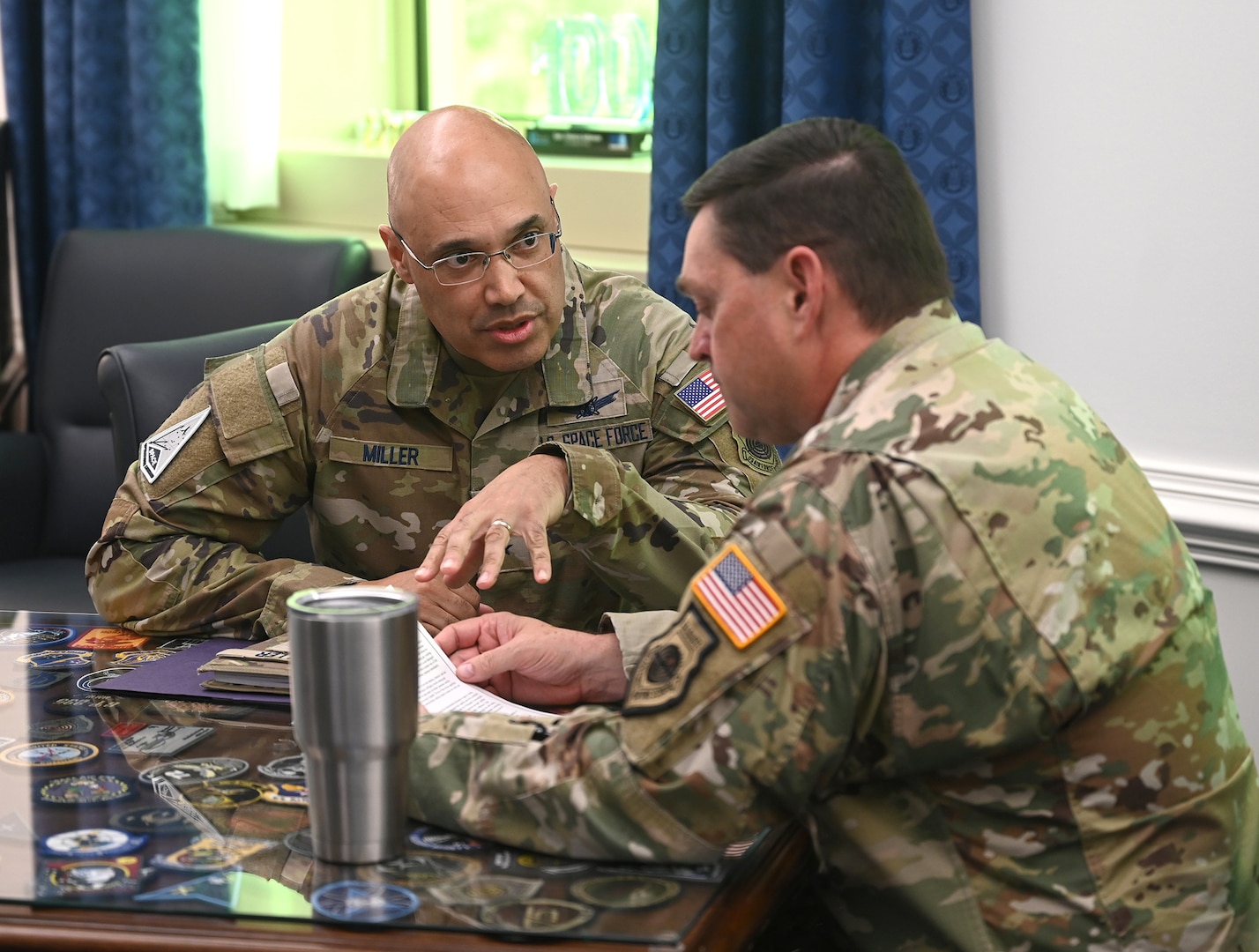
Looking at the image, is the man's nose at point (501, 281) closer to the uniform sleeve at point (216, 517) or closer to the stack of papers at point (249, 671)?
the uniform sleeve at point (216, 517)

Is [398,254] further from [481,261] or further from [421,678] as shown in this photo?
[421,678]

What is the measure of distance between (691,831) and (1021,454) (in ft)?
1.34

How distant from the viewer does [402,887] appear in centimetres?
111

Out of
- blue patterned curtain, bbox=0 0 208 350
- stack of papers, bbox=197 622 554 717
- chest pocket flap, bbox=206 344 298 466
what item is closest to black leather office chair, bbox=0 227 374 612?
blue patterned curtain, bbox=0 0 208 350

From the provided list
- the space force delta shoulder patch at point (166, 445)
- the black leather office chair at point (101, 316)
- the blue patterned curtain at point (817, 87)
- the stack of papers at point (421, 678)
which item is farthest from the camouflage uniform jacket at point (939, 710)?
the black leather office chair at point (101, 316)

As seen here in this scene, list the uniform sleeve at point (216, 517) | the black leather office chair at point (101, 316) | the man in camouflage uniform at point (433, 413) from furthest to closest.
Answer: the black leather office chair at point (101, 316)
the man in camouflage uniform at point (433, 413)
the uniform sleeve at point (216, 517)

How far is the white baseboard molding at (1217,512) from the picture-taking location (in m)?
2.22

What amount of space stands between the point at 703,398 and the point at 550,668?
2.16 ft

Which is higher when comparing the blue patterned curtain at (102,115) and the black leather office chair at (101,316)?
the blue patterned curtain at (102,115)

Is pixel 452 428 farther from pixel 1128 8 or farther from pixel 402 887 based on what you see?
pixel 1128 8

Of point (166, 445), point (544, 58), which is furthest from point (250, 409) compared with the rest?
point (544, 58)

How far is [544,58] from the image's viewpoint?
363 centimetres

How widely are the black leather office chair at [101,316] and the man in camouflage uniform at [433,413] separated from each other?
3.13ft

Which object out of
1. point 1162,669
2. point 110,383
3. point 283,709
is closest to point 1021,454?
point 1162,669
